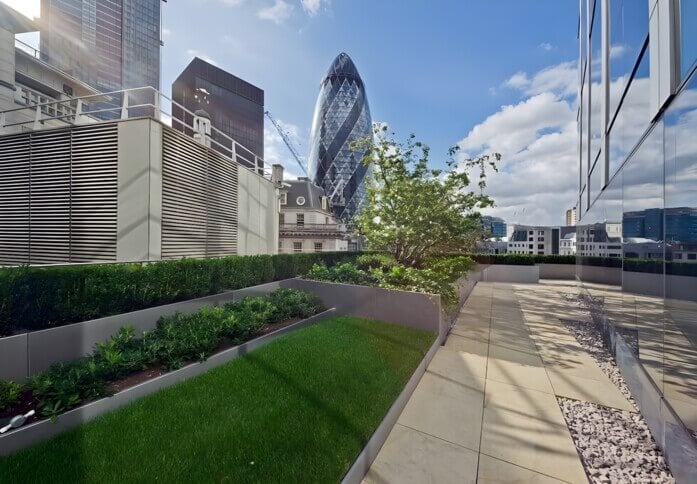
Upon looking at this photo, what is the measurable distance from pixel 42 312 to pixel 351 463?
5.16 m

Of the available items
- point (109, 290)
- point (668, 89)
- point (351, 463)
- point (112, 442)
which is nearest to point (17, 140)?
point (109, 290)

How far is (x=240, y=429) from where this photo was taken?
2.89 m

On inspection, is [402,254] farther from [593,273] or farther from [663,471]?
[663,471]

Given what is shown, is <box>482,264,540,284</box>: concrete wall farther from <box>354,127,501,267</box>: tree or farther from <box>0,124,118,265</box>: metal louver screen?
<box>0,124,118,265</box>: metal louver screen

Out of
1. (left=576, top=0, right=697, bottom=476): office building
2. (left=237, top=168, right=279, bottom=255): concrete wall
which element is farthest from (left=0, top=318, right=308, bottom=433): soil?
(left=237, top=168, right=279, bottom=255): concrete wall

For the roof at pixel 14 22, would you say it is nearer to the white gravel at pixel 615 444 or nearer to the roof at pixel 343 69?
the white gravel at pixel 615 444

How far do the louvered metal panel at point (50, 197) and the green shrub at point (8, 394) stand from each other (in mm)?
6260

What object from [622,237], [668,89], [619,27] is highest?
[619,27]

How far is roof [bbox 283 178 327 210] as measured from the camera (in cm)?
3934

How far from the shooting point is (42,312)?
14.1ft

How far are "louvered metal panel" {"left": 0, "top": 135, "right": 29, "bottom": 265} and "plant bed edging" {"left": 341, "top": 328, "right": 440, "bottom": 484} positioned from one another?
1087 cm

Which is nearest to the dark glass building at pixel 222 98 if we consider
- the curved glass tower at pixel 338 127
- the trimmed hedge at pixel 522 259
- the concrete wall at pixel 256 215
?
the curved glass tower at pixel 338 127

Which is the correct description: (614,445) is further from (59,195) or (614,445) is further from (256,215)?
(59,195)

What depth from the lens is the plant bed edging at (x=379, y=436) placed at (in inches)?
102
